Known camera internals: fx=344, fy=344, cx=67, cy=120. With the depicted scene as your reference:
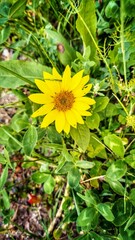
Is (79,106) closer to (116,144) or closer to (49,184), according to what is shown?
(116,144)

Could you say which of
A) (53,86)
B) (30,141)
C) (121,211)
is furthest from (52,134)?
(121,211)

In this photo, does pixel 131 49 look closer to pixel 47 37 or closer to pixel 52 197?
pixel 47 37

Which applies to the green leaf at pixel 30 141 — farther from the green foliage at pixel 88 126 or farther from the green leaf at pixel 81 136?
the green leaf at pixel 81 136

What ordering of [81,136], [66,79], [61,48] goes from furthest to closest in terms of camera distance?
[61,48] → [81,136] → [66,79]

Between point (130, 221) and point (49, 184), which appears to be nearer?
point (130, 221)

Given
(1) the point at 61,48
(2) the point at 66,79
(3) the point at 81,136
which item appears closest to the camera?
(2) the point at 66,79

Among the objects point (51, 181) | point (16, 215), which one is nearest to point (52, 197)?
point (16, 215)

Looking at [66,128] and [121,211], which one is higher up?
[66,128]
